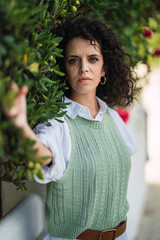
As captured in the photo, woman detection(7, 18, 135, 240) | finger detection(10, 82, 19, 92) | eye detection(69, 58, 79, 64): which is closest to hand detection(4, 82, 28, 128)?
finger detection(10, 82, 19, 92)

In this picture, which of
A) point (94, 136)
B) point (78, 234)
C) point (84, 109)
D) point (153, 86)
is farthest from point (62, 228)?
point (153, 86)

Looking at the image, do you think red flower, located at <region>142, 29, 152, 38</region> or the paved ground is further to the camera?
the paved ground

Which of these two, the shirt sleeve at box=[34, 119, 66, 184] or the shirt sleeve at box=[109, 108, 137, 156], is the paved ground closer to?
the shirt sleeve at box=[109, 108, 137, 156]

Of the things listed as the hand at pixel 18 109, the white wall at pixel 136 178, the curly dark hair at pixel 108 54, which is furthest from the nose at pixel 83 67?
the white wall at pixel 136 178

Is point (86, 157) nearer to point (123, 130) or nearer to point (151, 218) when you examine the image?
point (123, 130)

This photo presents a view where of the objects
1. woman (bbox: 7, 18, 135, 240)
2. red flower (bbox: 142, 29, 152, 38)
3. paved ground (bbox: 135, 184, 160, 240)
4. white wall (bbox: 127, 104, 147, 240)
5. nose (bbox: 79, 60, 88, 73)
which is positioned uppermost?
→ red flower (bbox: 142, 29, 152, 38)

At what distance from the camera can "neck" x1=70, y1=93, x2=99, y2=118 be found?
1645 mm

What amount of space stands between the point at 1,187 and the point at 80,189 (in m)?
0.59

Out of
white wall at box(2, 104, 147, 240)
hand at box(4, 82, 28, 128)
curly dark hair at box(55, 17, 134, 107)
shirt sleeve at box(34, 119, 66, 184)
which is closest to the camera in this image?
hand at box(4, 82, 28, 128)

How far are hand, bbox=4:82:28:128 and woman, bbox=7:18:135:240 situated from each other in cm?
41

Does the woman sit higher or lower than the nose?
lower

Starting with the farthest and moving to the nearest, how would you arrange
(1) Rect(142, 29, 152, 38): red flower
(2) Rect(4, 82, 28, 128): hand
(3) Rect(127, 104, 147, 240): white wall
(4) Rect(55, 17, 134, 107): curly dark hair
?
1. (3) Rect(127, 104, 147, 240): white wall
2. (1) Rect(142, 29, 152, 38): red flower
3. (4) Rect(55, 17, 134, 107): curly dark hair
4. (2) Rect(4, 82, 28, 128): hand

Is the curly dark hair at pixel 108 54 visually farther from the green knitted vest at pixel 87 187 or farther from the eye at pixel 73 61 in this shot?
the green knitted vest at pixel 87 187

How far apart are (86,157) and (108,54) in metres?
0.59
